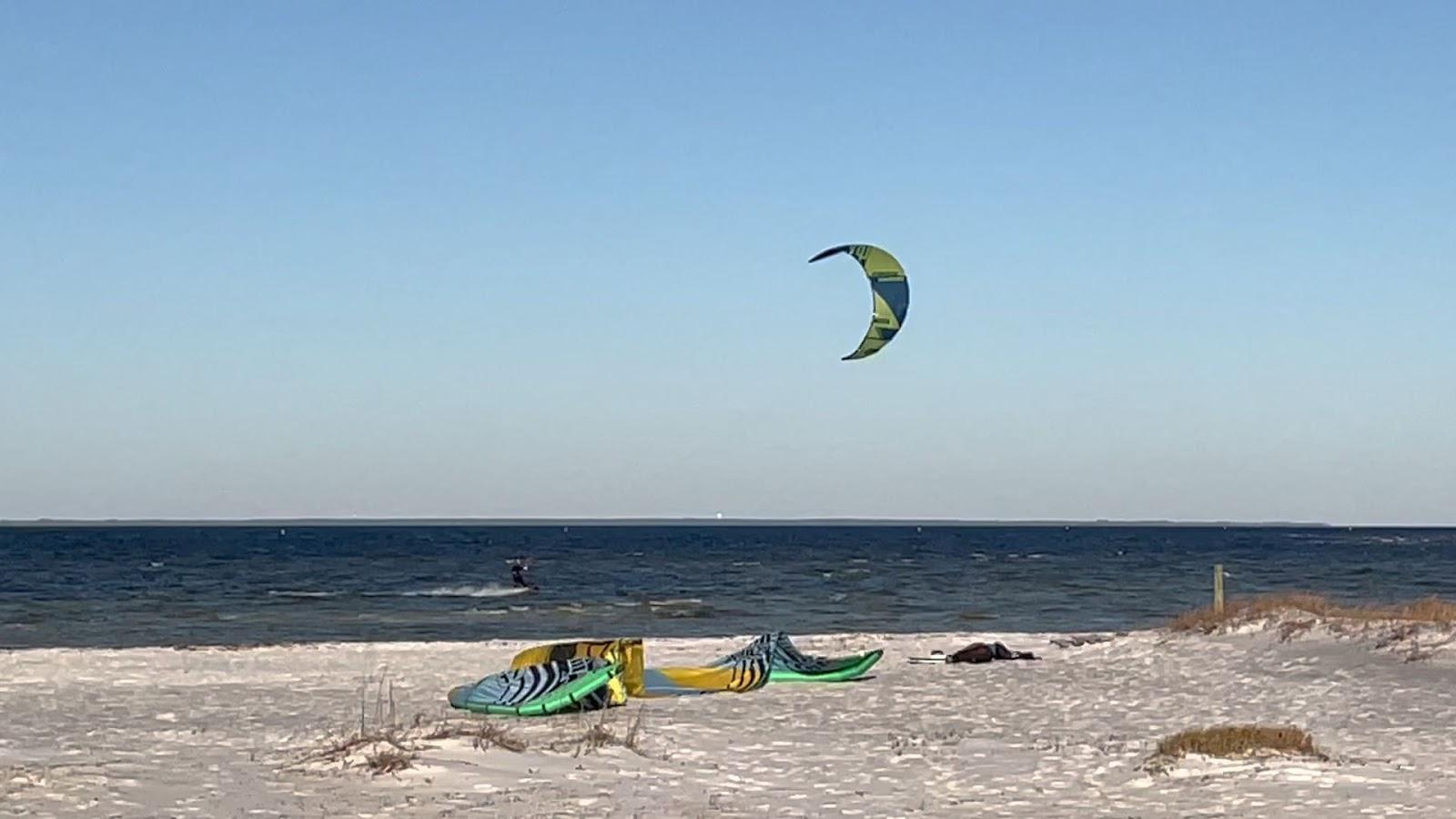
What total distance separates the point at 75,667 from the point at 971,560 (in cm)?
7143

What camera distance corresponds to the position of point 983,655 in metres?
21.5

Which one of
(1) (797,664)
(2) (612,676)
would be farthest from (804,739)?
(1) (797,664)

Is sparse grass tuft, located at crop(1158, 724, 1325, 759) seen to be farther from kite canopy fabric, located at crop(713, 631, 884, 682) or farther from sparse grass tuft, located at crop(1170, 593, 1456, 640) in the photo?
sparse grass tuft, located at crop(1170, 593, 1456, 640)

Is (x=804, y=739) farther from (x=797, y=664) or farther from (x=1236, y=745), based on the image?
(x=797, y=664)

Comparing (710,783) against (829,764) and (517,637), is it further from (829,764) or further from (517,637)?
(517,637)

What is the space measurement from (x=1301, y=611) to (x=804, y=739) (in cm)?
1084

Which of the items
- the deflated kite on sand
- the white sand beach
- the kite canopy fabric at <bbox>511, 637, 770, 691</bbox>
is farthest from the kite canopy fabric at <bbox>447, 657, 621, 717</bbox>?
the kite canopy fabric at <bbox>511, 637, 770, 691</bbox>

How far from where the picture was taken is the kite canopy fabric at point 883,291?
19.4 metres

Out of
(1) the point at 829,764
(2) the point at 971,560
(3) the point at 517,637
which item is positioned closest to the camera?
(1) the point at 829,764

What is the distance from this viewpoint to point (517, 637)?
3347 centimetres

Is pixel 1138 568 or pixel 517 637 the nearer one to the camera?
pixel 517 637

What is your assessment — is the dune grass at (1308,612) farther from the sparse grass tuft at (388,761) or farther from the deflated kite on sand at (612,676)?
the sparse grass tuft at (388,761)

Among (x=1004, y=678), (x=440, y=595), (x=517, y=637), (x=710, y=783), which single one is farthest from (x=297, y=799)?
(x=440, y=595)

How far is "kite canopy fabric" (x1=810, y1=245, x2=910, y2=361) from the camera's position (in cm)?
1938
